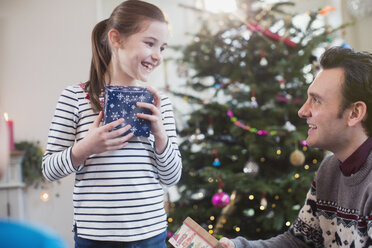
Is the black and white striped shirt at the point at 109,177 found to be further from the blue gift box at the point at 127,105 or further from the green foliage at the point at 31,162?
the green foliage at the point at 31,162

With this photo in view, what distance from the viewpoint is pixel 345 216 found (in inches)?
45.3

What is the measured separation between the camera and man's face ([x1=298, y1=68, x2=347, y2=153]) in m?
1.18

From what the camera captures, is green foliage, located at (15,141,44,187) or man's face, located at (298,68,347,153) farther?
green foliage, located at (15,141,44,187)

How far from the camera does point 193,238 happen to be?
1.07 metres

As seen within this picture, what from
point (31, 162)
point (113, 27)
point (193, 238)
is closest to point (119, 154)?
point (193, 238)

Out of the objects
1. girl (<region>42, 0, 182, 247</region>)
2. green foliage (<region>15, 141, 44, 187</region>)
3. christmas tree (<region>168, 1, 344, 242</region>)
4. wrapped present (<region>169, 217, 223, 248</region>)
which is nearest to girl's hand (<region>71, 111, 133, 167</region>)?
girl (<region>42, 0, 182, 247</region>)

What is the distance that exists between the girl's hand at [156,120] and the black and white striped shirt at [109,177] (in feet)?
0.08

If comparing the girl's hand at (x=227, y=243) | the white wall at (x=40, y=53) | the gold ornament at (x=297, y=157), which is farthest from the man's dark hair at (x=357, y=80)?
the white wall at (x=40, y=53)

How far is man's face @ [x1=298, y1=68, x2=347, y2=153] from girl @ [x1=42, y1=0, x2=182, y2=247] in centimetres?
43

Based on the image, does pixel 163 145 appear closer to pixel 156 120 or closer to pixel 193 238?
pixel 156 120

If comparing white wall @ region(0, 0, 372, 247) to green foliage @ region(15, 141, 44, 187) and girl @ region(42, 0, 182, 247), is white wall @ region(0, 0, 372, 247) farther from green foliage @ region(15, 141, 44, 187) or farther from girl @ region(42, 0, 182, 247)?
girl @ region(42, 0, 182, 247)

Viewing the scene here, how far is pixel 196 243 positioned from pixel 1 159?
656mm

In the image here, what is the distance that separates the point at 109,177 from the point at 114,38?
444mm

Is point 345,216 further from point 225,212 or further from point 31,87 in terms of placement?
point 31,87
